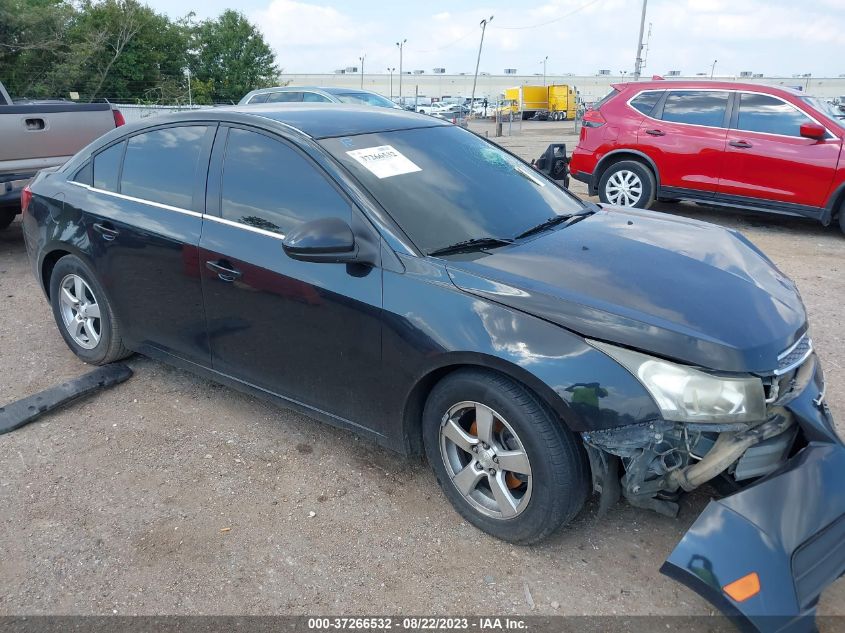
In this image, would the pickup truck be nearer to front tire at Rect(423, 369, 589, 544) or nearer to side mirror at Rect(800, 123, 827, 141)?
front tire at Rect(423, 369, 589, 544)

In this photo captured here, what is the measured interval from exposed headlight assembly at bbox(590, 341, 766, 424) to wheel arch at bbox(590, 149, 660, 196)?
681 centimetres

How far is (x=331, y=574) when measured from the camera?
2541 mm

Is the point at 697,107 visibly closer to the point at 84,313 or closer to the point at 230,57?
the point at 84,313

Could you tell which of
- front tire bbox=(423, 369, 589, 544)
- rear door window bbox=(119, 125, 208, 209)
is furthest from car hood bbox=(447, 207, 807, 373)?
rear door window bbox=(119, 125, 208, 209)

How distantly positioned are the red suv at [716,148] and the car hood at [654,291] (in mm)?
5263

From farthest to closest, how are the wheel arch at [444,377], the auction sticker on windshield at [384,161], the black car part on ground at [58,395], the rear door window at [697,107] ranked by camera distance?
the rear door window at [697,107] → the black car part on ground at [58,395] → the auction sticker on windshield at [384,161] → the wheel arch at [444,377]

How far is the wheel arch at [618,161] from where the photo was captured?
27.7 feet

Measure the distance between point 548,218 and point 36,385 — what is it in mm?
3260

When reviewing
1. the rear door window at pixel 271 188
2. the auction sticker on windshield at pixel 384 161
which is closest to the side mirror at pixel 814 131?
the auction sticker on windshield at pixel 384 161

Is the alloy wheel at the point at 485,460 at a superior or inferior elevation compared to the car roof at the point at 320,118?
inferior

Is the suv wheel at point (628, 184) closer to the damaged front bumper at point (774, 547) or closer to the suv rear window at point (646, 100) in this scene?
the suv rear window at point (646, 100)

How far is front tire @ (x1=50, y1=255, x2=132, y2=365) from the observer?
13.0 ft

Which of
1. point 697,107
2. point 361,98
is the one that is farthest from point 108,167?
point 361,98

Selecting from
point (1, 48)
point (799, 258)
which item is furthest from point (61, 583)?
point (1, 48)
